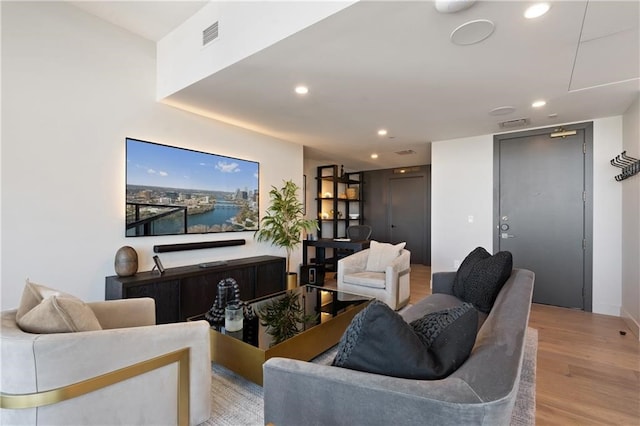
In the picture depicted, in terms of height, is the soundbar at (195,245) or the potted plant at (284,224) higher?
the potted plant at (284,224)

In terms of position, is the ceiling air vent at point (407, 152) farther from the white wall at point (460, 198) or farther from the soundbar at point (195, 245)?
the soundbar at point (195, 245)

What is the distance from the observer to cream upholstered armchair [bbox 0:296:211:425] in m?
1.19

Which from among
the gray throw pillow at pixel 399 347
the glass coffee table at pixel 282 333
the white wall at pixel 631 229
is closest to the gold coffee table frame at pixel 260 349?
the glass coffee table at pixel 282 333

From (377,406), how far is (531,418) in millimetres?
1537

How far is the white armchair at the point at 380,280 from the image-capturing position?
11.6 feet

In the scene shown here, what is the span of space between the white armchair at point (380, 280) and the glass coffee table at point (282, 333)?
1.94 ft

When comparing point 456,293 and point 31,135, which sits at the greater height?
point 31,135

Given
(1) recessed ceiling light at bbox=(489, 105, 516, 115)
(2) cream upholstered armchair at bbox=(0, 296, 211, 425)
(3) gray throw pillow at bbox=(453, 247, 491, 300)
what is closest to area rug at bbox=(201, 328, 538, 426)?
(2) cream upholstered armchair at bbox=(0, 296, 211, 425)

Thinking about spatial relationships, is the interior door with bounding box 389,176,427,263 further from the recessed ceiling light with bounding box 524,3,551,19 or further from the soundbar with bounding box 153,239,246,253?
the recessed ceiling light with bounding box 524,3,551,19

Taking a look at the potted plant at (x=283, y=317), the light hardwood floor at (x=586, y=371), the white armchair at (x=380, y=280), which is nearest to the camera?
the light hardwood floor at (x=586, y=371)

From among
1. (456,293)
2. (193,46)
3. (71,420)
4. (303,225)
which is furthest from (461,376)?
(303,225)

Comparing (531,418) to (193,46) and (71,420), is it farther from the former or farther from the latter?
(193,46)

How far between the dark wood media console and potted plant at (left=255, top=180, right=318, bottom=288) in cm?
40

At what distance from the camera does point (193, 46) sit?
2.84m
